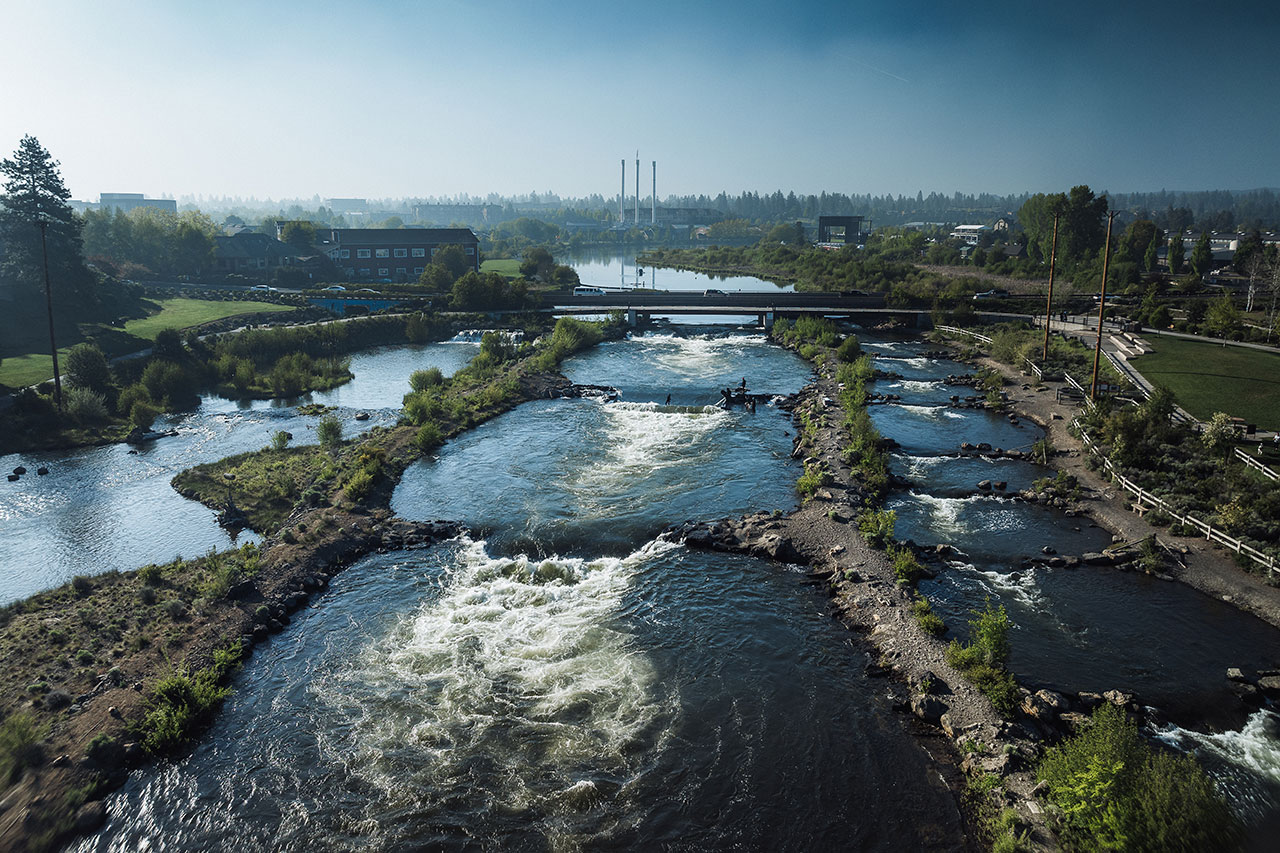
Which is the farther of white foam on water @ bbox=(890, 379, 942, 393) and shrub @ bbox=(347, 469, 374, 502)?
white foam on water @ bbox=(890, 379, 942, 393)

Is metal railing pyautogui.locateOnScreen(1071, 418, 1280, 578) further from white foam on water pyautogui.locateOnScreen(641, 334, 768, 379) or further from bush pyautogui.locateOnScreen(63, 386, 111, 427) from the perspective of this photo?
bush pyautogui.locateOnScreen(63, 386, 111, 427)

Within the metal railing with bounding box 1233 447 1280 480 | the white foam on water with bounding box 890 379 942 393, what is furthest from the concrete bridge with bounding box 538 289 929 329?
the metal railing with bounding box 1233 447 1280 480

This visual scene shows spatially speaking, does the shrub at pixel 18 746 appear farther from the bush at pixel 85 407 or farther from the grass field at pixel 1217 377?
the grass field at pixel 1217 377

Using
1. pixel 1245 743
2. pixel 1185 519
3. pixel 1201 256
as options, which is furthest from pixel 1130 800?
pixel 1201 256

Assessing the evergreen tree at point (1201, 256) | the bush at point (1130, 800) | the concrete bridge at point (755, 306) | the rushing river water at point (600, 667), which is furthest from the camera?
the evergreen tree at point (1201, 256)

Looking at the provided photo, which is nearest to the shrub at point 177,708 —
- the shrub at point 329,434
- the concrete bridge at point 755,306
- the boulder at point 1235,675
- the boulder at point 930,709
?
the boulder at point 930,709

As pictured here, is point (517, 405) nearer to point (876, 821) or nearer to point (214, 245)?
point (876, 821)
